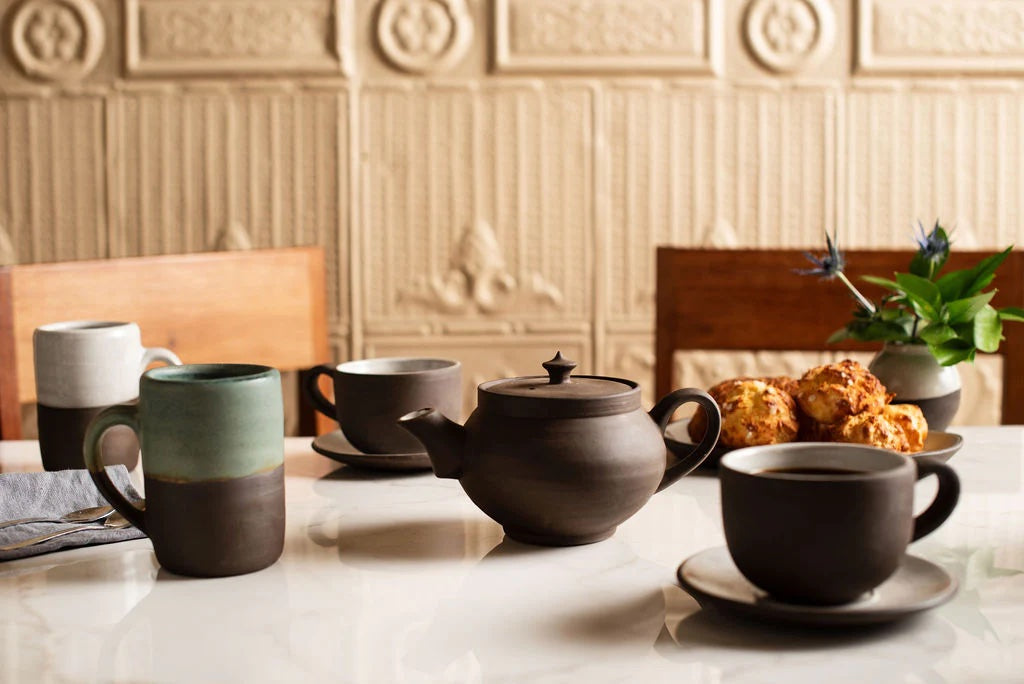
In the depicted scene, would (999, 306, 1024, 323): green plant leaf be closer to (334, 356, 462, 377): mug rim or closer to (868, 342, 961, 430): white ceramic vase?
(868, 342, 961, 430): white ceramic vase

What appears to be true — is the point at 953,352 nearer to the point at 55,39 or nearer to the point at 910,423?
the point at 910,423

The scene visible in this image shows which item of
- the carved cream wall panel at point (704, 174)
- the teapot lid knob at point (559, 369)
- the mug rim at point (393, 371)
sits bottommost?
the mug rim at point (393, 371)

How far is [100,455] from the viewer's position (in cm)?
74

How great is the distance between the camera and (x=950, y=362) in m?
1.11

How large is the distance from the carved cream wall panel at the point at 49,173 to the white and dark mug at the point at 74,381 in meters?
1.95

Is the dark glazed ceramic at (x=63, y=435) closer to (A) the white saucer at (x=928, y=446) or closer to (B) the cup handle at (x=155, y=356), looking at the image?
(B) the cup handle at (x=155, y=356)

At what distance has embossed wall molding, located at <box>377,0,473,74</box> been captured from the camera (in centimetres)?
277

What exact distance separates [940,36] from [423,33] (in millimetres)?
Answer: 1295

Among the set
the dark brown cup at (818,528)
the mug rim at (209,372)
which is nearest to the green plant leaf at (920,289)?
the dark brown cup at (818,528)

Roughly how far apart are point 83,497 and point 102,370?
14cm

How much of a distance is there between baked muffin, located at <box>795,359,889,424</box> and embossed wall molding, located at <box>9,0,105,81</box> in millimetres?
2325

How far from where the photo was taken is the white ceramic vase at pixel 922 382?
3.73 feet

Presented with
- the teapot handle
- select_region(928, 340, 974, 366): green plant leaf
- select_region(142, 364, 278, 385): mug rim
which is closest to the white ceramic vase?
select_region(928, 340, 974, 366): green plant leaf

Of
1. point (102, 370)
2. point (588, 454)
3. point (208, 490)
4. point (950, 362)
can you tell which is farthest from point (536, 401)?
point (950, 362)
